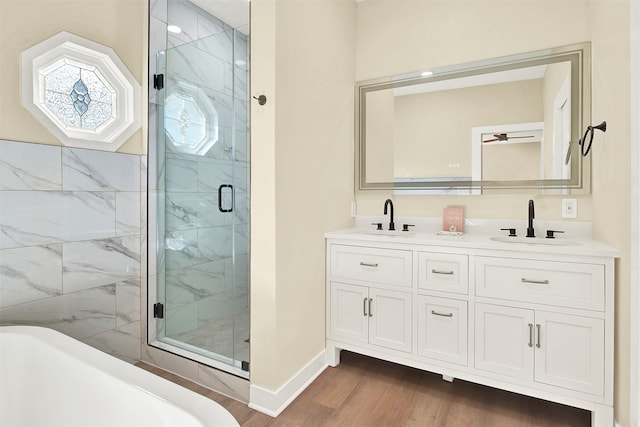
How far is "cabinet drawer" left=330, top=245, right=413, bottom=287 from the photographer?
6.70 feet

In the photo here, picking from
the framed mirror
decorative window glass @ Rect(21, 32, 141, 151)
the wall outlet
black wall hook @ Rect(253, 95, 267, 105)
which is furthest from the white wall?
the wall outlet

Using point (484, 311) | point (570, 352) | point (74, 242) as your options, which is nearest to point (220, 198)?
point (74, 242)

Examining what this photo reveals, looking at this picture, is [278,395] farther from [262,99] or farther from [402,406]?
[262,99]

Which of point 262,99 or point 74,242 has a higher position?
point 262,99

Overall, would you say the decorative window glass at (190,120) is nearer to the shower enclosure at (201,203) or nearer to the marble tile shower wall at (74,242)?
the shower enclosure at (201,203)

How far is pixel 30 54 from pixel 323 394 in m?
2.35

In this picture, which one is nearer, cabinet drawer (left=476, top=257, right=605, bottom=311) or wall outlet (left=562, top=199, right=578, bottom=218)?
cabinet drawer (left=476, top=257, right=605, bottom=311)

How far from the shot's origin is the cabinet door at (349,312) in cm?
217

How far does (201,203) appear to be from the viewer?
7.45 feet

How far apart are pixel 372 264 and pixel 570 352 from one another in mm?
1054

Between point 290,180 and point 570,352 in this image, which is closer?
point 570,352

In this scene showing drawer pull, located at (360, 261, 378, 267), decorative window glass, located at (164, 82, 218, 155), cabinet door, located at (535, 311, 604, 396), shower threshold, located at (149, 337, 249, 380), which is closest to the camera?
cabinet door, located at (535, 311, 604, 396)

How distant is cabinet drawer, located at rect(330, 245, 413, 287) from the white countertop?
8 centimetres

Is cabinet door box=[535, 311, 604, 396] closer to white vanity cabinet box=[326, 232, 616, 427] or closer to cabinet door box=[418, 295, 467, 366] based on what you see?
white vanity cabinet box=[326, 232, 616, 427]
